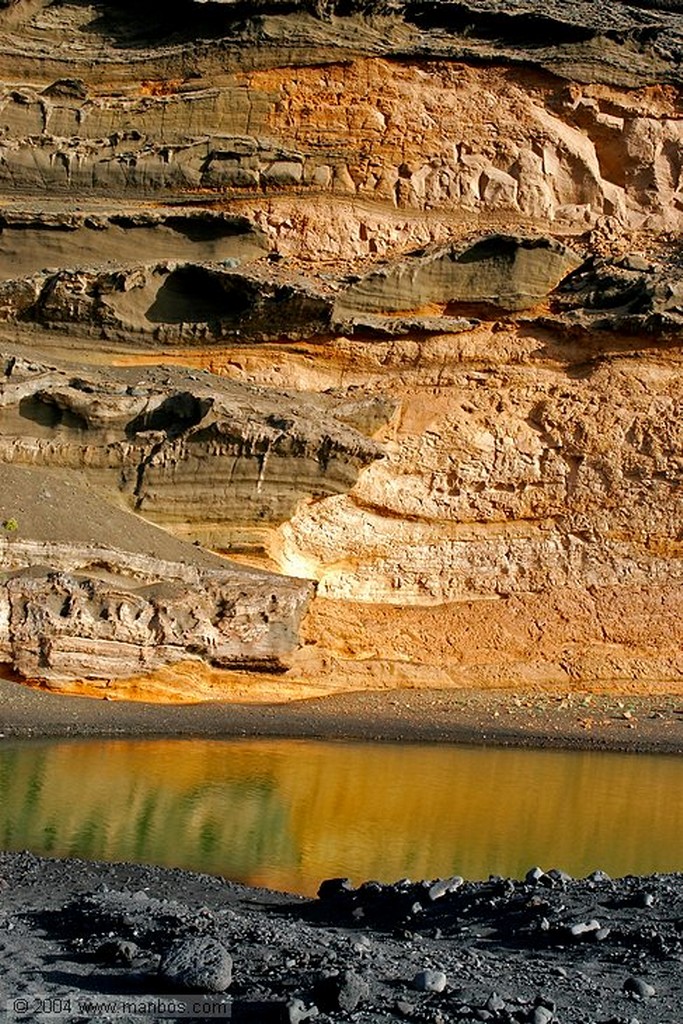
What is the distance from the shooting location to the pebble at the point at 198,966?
6.74m

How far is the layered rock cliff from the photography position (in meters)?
24.2

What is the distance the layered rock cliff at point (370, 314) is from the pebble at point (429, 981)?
1428 cm

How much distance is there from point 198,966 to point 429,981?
1.36 metres

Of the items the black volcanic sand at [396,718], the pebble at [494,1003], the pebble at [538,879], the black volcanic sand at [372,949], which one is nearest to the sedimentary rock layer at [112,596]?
the black volcanic sand at [396,718]

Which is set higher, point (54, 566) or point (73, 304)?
point (73, 304)

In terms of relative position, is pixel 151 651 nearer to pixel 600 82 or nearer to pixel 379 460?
pixel 379 460

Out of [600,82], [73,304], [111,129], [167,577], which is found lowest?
[167,577]

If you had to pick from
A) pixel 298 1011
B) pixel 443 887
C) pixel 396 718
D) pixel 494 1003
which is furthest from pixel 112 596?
pixel 494 1003

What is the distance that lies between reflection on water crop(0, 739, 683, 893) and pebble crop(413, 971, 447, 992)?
16.1 feet

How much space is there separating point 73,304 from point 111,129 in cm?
577

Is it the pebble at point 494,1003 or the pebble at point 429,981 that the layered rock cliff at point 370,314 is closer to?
the pebble at point 429,981

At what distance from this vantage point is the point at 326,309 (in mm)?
26469

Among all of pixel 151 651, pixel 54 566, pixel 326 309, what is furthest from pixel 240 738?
pixel 326 309

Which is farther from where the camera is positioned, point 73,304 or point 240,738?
point 73,304
